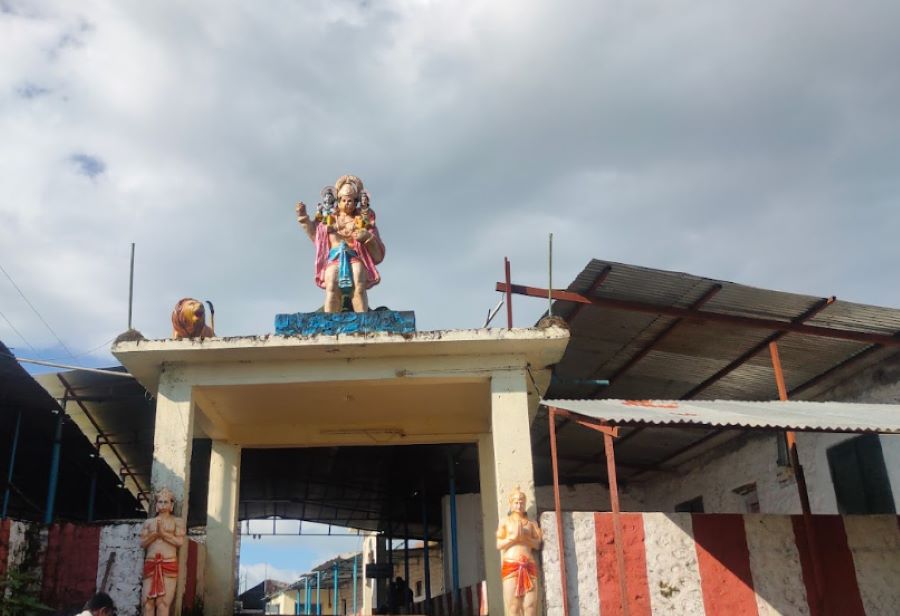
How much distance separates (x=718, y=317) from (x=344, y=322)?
467 cm

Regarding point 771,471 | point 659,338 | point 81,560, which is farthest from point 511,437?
point 771,471

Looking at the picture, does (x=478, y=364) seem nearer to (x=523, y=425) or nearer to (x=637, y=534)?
(x=523, y=425)

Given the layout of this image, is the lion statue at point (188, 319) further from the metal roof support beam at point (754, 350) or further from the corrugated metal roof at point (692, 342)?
the metal roof support beam at point (754, 350)

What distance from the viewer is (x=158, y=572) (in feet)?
24.7

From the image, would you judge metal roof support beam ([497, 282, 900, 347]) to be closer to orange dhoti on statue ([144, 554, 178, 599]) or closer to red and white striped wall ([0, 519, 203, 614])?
orange dhoti on statue ([144, 554, 178, 599])

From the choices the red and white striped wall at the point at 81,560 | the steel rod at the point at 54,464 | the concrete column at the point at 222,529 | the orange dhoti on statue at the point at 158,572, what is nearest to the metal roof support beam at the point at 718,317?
the concrete column at the point at 222,529

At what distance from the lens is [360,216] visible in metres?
9.70

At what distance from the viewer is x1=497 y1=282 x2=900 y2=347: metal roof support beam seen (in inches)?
395

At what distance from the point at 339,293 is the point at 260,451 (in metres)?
6.99

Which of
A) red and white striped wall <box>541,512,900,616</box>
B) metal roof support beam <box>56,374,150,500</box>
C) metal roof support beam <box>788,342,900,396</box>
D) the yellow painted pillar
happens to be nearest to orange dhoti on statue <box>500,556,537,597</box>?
red and white striped wall <box>541,512,900,616</box>

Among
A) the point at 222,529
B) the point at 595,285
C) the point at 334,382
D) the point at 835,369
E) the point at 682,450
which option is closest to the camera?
the point at 334,382

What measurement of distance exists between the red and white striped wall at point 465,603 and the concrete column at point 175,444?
4160 millimetres

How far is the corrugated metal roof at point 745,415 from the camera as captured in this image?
22.8ft

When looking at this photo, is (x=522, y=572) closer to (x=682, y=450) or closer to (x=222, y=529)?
(x=222, y=529)
